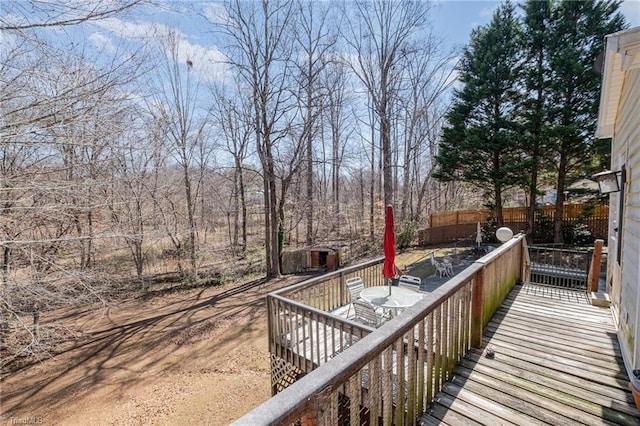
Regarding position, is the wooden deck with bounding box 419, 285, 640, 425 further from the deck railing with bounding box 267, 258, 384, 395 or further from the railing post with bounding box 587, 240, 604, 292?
the railing post with bounding box 587, 240, 604, 292

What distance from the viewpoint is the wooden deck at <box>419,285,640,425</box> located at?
2.31 m

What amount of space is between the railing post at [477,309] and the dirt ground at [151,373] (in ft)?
12.6

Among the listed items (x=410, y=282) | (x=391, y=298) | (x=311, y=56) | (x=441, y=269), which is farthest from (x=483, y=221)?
(x=391, y=298)

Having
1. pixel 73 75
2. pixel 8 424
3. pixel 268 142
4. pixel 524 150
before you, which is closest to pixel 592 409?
pixel 73 75

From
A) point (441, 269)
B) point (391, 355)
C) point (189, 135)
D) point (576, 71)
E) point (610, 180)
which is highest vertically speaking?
point (576, 71)

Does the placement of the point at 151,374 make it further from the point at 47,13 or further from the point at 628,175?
the point at 628,175

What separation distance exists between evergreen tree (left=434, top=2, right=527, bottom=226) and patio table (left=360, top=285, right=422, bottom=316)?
10730mm

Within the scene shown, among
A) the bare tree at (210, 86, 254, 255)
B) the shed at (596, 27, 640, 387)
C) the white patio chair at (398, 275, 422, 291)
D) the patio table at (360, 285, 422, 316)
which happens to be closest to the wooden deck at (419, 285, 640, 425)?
the shed at (596, 27, 640, 387)

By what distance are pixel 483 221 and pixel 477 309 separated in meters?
14.4

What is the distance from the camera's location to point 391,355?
1798mm

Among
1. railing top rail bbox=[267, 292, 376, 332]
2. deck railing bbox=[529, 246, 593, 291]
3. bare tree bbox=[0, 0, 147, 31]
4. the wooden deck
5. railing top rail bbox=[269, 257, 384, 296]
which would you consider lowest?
deck railing bbox=[529, 246, 593, 291]

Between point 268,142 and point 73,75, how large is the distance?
7.88 m

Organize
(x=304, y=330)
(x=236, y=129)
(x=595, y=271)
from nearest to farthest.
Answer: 1. (x=304, y=330)
2. (x=595, y=271)
3. (x=236, y=129)

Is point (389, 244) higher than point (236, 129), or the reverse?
point (236, 129)
